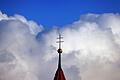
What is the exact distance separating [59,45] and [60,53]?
1.71 m

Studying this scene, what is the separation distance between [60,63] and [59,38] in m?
5.53

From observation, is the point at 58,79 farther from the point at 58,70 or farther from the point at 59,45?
the point at 59,45

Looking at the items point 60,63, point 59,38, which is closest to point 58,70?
point 60,63

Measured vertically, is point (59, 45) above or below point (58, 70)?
above

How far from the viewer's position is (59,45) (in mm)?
82938

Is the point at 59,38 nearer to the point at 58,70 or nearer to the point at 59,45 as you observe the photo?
the point at 59,45

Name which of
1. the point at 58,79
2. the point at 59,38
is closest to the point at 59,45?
the point at 59,38

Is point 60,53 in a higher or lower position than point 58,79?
higher

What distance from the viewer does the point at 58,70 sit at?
80.6 metres

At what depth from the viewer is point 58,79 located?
7938cm

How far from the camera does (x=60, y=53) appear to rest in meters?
82.8

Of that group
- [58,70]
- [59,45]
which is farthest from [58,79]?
[59,45]

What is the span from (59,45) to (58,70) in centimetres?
563

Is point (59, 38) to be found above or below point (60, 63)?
above
